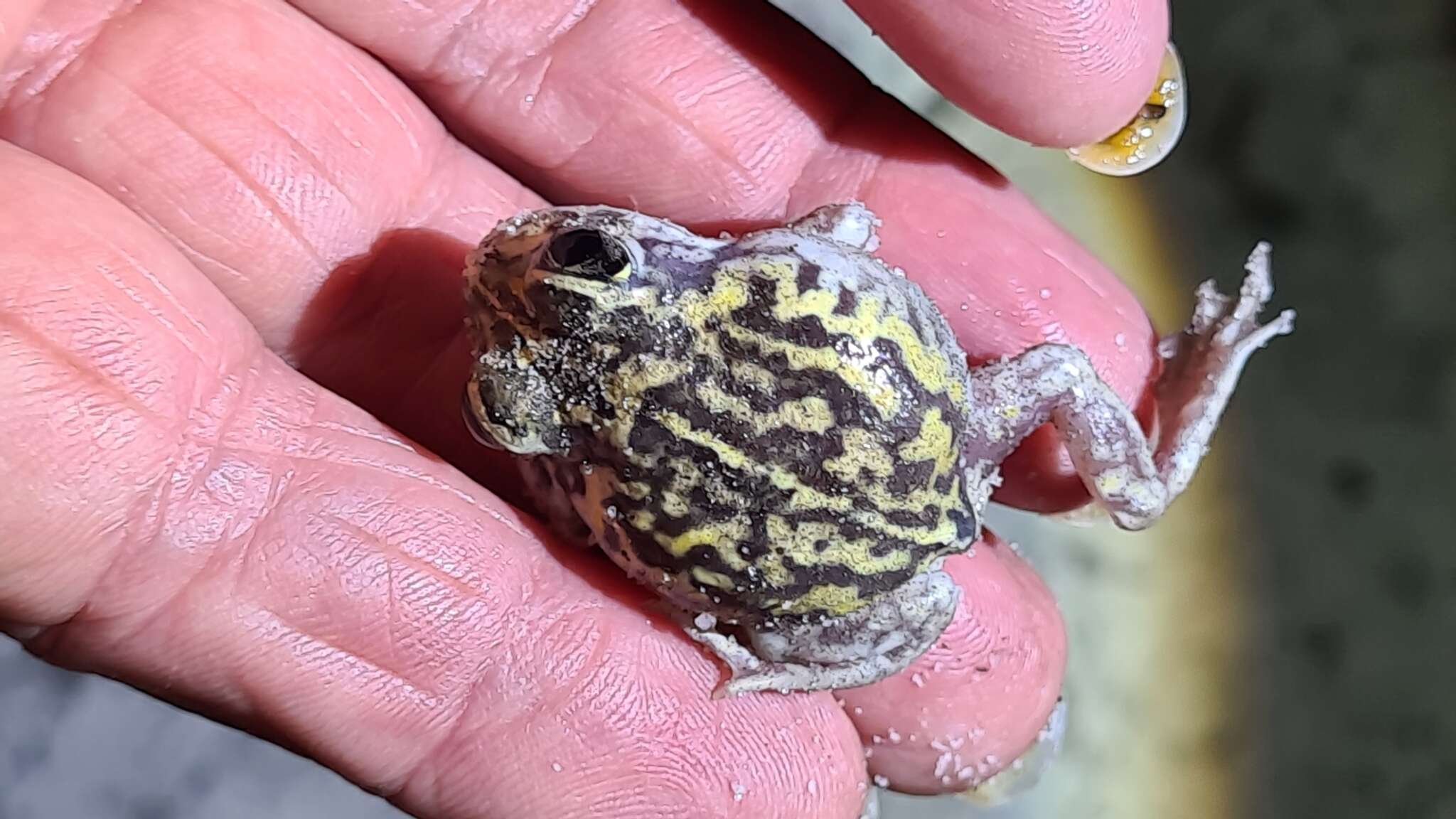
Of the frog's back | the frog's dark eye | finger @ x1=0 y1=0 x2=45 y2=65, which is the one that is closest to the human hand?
finger @ x1=0 y1=0 x2=45 y2=65

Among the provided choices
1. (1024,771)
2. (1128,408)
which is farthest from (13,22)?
(1024,771)

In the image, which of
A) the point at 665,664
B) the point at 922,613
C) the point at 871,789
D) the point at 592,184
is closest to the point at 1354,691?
the point at 871,789

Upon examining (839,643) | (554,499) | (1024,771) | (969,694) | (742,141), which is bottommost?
(1024,771)

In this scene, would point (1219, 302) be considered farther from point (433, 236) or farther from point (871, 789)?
point (433, 236)

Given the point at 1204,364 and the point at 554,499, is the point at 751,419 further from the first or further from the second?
the point at 1204,364

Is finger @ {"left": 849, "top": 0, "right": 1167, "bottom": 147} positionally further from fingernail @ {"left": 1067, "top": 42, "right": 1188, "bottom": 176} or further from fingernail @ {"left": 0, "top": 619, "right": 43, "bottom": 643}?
fingernail @ {"left": 0, "top": 619, "right": 43, "bottom": 643}

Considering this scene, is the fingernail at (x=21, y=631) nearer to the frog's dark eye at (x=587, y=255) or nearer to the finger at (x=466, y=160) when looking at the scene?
the finger at (x=466, y=160)
